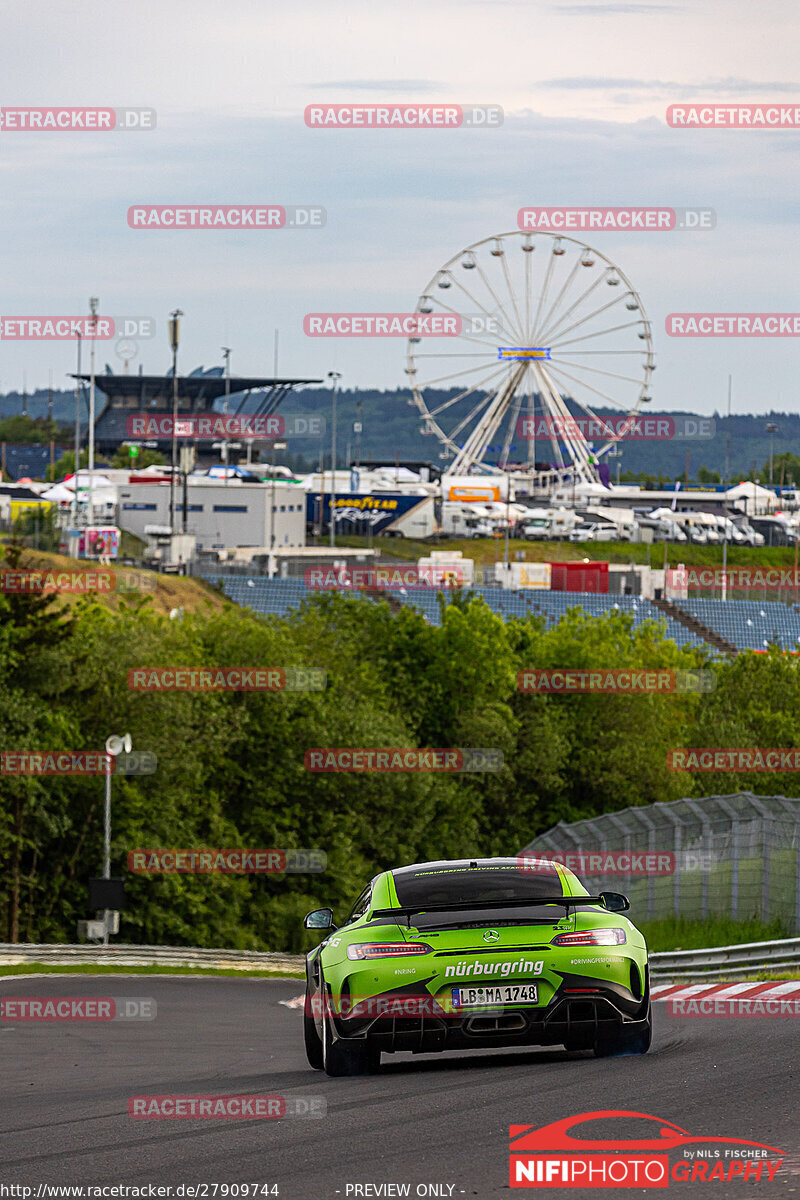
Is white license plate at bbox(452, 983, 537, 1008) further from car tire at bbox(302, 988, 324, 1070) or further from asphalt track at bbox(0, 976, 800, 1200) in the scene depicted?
car tire at bbox(302, 988, 324, 1070)

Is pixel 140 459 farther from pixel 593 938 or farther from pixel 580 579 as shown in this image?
pixel 593 938

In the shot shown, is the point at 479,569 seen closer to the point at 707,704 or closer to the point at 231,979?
the point at 707,704

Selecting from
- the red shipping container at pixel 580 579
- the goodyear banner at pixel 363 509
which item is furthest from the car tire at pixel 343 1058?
the goodyear banner at pixel 363 509

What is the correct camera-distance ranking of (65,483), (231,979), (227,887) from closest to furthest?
(231,979) < (227,887) < (65,483)

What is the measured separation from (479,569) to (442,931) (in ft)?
280

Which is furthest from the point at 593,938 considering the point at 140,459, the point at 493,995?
the point at 140,459

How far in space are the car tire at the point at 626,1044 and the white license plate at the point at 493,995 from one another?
844 mm

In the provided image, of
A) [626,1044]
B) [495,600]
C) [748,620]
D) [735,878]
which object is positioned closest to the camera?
[626,1044]

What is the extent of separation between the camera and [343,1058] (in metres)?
9.05

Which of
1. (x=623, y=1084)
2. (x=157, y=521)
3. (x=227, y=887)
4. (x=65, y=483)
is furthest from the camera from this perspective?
(x=65, y=483)

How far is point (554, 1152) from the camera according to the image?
6523 millimetres

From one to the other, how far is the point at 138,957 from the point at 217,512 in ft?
242

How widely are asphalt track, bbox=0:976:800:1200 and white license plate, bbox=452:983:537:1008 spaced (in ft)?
1.28

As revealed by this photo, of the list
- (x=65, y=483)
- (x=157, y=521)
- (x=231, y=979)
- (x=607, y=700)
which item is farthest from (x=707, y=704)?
(x=65, y=483)
